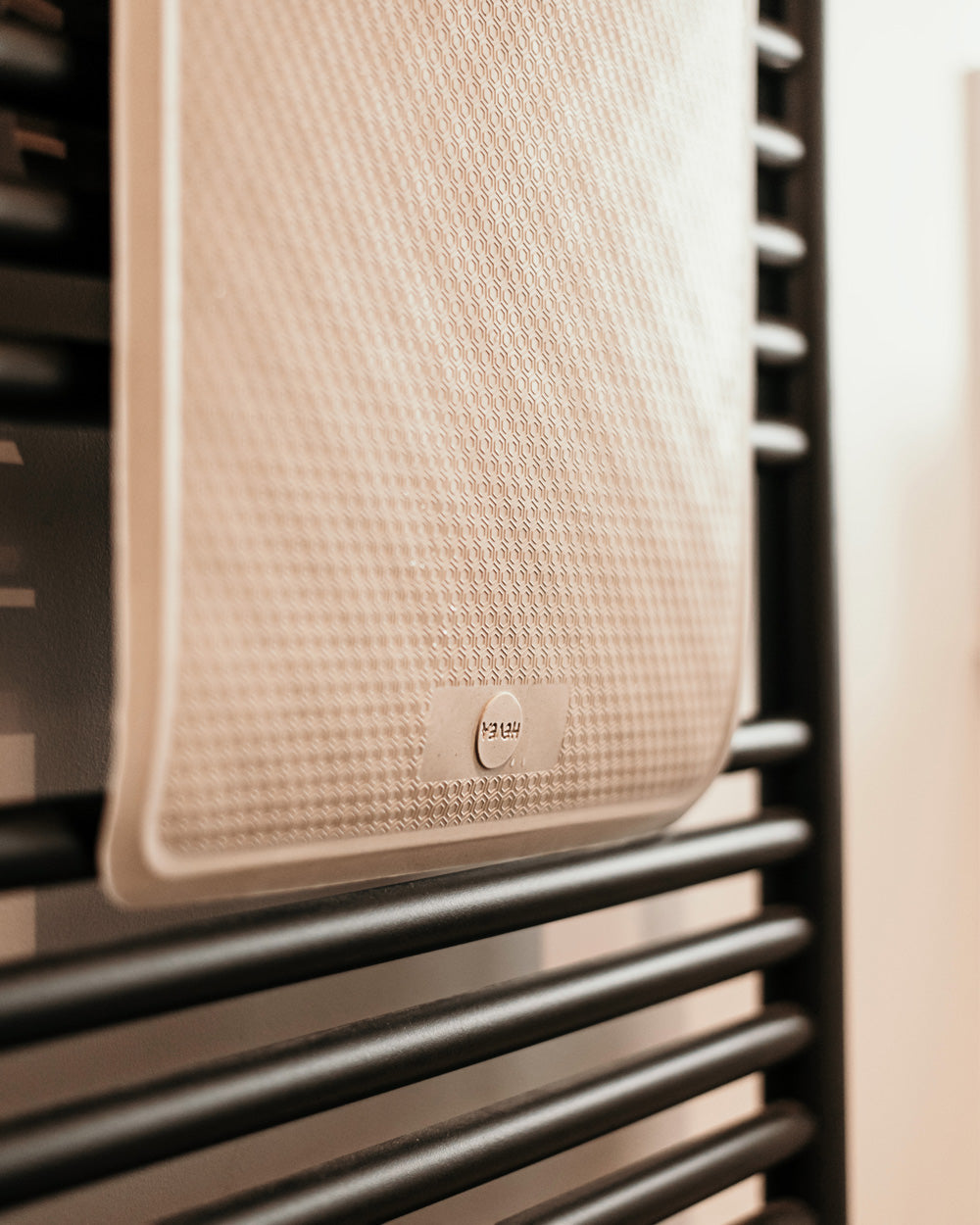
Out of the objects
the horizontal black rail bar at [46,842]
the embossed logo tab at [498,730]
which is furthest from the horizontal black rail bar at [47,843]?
the embossed logo tab at [498,730]

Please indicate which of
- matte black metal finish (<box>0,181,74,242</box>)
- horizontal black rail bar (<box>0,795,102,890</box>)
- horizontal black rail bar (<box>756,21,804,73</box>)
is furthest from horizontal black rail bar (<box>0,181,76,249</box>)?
horizontal black rail bar (<box>756,21,804,73</box>)

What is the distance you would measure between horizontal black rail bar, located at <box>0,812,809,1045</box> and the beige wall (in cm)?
29

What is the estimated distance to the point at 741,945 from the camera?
1.46ft

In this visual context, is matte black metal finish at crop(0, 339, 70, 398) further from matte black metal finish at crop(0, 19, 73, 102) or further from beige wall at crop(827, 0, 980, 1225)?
beige wall at crop(827, 0, 980, 1225)

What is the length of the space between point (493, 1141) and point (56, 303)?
0.93 feet

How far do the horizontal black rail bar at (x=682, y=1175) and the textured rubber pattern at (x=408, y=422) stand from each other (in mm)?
132

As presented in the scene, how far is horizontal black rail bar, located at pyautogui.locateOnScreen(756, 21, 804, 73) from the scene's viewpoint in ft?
1.57

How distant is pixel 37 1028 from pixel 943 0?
826 millimetres

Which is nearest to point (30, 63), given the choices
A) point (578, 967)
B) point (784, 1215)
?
point (578, 967)

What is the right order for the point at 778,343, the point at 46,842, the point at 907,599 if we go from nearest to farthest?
1. the point at 46,842
2. the point at 778,343
3. the point at 907,599

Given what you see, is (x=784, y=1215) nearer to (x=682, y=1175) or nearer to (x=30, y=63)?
(x=682, y=1175)

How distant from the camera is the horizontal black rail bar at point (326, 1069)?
0.24 meters

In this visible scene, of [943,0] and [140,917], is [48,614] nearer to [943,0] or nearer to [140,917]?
[140,917]

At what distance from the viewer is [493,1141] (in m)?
0.34
